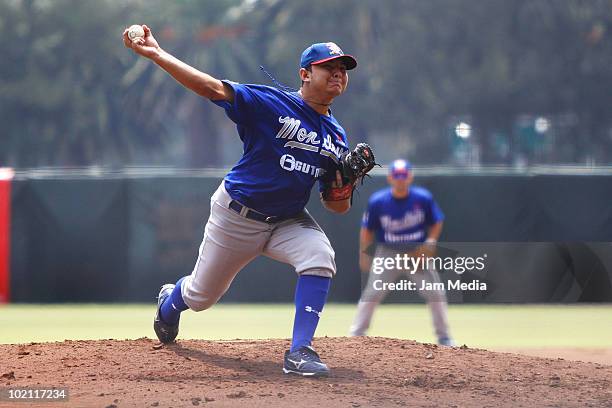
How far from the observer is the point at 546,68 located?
41969 mm

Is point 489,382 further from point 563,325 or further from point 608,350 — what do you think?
point 563,325

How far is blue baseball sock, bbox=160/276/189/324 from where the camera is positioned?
585 cm

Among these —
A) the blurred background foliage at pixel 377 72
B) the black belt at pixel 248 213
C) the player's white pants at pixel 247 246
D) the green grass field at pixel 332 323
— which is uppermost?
the blurred background foliage at pixel 377 72

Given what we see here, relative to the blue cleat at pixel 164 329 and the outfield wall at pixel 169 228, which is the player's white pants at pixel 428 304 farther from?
the outfield wall at pixel 169 228

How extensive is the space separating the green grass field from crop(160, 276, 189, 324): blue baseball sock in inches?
116

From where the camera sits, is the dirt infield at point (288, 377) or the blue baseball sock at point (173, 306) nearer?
the dirt infield at point (288, 377)

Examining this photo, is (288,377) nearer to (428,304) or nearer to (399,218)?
(428,304)

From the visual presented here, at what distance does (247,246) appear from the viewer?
5.48 m

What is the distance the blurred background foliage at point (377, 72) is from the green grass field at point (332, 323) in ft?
91.9

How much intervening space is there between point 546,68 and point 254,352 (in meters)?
38.0

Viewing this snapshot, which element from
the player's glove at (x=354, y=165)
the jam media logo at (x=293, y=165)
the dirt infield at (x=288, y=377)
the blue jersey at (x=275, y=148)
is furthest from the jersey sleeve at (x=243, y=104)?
the dirt infield at (x=288, y=377)

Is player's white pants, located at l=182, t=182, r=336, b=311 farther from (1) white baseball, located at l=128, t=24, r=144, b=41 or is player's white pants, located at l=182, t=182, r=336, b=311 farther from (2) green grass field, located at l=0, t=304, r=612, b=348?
(2) green grass field, located at l=0, t=304, r=612, b=348

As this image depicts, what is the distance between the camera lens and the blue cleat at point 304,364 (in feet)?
16.9

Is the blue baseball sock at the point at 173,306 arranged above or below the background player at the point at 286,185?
below
